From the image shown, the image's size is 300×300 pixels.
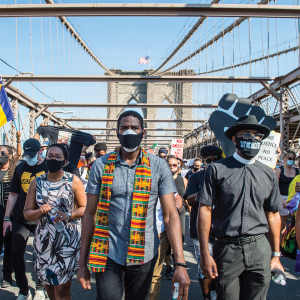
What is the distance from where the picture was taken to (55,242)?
2523 millimetres

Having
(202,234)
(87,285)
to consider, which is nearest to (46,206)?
(87,285)

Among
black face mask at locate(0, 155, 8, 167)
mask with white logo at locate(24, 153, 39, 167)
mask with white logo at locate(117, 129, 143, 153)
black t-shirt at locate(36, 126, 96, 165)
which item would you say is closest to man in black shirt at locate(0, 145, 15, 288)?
black face mask at locate(0, 155, 8, 167)

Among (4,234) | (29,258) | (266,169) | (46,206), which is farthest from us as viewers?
(29,258)

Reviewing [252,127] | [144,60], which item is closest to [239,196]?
[252,127]

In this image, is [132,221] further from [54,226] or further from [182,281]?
[54,226]

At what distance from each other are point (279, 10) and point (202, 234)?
5458 millimetres

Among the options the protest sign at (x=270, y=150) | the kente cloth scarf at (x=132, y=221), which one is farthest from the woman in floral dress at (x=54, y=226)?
the protest sign at (x=270, y=150)

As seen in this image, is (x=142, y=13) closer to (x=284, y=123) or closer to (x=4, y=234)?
(x=4, y=234)

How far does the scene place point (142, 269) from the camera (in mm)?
1853

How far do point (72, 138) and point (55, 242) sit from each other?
11.9 ft

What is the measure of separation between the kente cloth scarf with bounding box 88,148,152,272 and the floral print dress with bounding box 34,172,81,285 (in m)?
0.82

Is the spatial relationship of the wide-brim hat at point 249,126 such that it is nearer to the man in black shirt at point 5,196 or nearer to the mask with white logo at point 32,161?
the mask with white logo at point 32,161

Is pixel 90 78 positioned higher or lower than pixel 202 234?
higher

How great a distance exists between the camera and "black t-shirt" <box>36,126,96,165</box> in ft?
18.8
